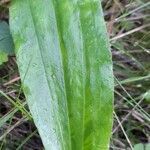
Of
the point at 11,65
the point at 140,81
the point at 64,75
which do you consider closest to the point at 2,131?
the point at 11,65

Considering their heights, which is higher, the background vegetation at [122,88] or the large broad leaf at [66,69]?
the large broad leaf at [66,69]

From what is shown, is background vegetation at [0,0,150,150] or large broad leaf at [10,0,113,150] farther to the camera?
background vegetation at [0,0,150,150]

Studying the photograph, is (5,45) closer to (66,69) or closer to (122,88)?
(66,69)

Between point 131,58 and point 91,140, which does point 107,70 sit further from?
point 131,58

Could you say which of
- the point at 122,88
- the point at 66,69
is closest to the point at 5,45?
the point at 66,69

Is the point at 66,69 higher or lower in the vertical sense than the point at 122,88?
higher
